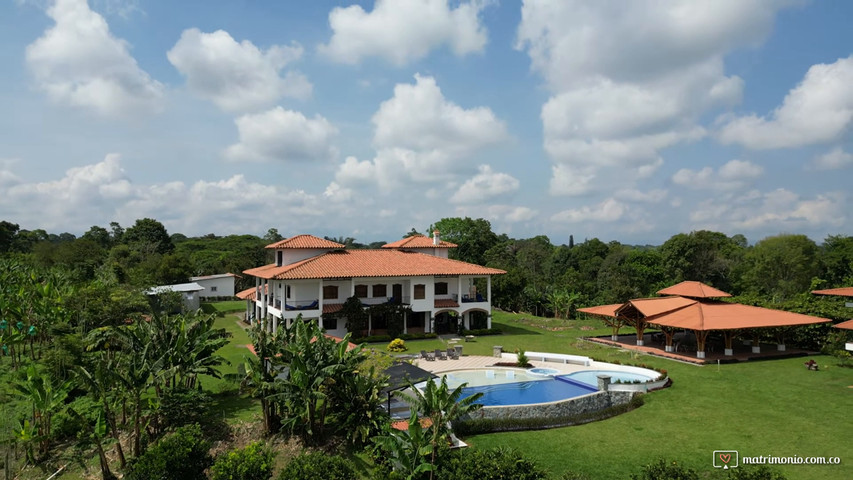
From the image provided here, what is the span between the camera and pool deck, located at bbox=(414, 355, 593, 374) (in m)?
25.5

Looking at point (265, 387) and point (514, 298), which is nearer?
point (265, 387)

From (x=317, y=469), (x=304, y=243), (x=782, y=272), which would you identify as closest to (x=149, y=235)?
(x=304, y=243)

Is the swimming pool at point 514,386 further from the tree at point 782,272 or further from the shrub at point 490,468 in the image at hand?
the tree at point 782,272

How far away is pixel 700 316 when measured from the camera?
2761 centimetres

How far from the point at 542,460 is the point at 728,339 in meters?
19.1

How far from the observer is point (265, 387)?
15.1 m

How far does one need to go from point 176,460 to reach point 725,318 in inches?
1069

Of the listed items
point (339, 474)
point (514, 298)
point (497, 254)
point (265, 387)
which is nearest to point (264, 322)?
point (265, 387)

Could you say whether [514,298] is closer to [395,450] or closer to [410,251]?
[410,251]

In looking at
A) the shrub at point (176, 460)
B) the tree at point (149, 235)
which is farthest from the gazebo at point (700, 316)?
the tree at point (149, 235)

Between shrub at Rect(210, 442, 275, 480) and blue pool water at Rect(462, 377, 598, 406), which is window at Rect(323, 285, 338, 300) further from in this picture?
shrub at Rect(210, 442, 275, 480)

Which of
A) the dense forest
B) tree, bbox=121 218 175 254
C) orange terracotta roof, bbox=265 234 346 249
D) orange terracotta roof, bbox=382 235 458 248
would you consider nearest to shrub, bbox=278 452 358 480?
the dense forest

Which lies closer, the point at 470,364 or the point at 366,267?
the point at 470,364

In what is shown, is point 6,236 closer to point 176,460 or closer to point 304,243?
point 304,243
